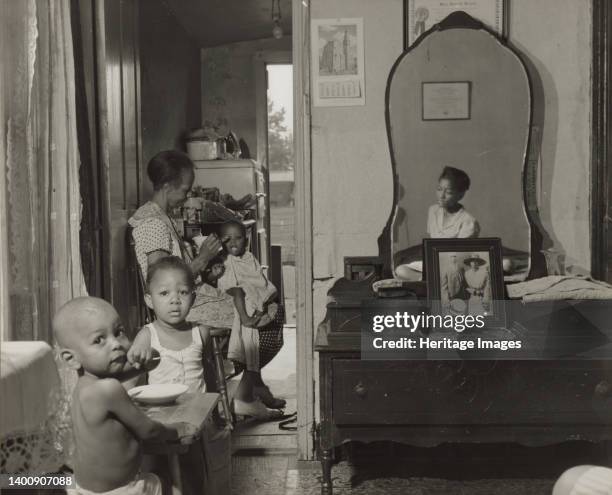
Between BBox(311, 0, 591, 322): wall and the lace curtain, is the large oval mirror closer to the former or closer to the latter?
BBox(311, 0, 591, 322): wall

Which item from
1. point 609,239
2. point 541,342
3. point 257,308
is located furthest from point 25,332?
point 609,239

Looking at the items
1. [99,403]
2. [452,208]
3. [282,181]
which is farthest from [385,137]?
[282,181]

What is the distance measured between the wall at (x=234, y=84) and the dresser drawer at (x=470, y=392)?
223 inches

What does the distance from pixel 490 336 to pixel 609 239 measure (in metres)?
1.00

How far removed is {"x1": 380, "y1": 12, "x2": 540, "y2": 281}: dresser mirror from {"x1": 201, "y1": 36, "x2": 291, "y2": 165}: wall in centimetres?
486

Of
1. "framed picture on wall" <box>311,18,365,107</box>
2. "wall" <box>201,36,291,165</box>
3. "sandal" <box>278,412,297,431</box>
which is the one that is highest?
"wall" <box>201,36,291,165</box>

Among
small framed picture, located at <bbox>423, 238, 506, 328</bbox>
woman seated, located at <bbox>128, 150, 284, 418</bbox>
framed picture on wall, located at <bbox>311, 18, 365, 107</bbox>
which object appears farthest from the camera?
woman seated, located at <bbox>128, 150, 284, 418</bbox>

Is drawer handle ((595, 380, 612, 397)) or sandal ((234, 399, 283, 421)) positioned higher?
drawer handle ((595, 380, 612, 397))

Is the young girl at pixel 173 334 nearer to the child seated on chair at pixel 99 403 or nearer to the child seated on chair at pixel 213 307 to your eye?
the child seated on chair at pixel 99 403

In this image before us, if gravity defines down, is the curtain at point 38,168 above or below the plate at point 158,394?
above

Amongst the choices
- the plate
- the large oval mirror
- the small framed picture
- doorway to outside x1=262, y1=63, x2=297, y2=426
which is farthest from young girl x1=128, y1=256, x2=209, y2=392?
doorway to outside x1=262, y1=63, x2=297, y2=426

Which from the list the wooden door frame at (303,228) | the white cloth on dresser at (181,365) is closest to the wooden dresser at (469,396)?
the white cloth on dresser at (181,365)

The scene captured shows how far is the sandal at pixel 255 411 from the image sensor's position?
5.00 metres

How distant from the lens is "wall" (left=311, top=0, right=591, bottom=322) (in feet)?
12.5
